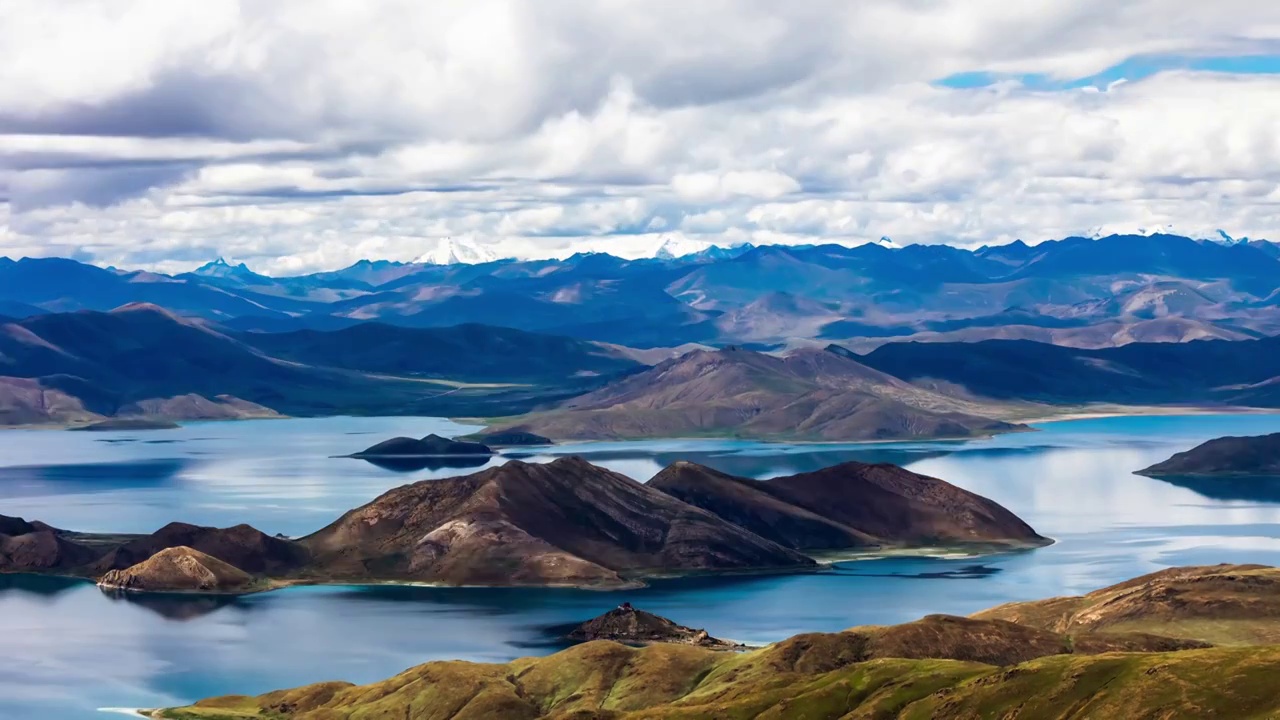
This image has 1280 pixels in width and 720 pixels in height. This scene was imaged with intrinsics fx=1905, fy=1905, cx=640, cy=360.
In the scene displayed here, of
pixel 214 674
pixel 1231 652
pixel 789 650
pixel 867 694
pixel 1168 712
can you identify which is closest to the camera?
pixel 1168 712

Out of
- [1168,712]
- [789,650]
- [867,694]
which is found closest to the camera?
[1168,712]

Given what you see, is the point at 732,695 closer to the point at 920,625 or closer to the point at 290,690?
the point at 920,625

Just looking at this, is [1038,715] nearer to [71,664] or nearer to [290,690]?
[290,690]

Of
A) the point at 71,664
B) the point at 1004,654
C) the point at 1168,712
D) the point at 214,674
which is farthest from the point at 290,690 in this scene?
the point at 1168,712

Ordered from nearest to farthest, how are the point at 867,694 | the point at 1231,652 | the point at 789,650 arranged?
the point at 1231,652 → the point at 867,694 → the point at 789,650

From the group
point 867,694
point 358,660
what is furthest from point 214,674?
point 867,694

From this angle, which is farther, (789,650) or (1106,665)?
(789,650)
